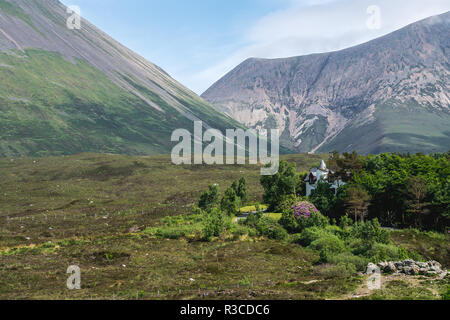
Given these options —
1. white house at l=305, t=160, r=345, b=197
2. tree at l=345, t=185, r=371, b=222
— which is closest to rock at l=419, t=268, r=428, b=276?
tree at l=345, t=185, r=371, b=222

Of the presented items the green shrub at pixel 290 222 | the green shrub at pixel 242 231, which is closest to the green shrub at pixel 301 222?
the green shrub at pixel 290 222

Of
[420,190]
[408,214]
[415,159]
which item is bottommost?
[408,214]

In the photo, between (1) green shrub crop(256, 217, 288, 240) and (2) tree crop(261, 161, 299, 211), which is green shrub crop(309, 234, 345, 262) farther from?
(2) tree crop(261, 161, 299, 211)

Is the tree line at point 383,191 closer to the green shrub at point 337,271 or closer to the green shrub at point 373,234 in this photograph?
the green shrub at point 373,234

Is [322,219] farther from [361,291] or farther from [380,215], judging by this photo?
[361,291]

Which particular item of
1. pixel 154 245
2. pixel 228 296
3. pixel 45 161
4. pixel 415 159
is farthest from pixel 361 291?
pixel 45 161
